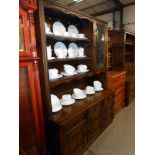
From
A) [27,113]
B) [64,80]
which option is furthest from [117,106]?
[27,113]

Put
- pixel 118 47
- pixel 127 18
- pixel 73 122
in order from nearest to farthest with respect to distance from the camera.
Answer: pixel 73 122, pixel 118 47, pixel 127 18

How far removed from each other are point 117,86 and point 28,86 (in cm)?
238

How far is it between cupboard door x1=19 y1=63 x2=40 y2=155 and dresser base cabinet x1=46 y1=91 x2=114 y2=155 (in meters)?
0.21

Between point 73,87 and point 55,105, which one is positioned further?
point 73,87

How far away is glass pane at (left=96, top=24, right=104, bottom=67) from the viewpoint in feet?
8.27

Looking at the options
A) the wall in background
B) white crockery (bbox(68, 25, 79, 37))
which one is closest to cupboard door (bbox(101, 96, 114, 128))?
white crockery (bbox(68, 25, 79, 37))

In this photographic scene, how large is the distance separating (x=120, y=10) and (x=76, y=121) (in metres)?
5.01

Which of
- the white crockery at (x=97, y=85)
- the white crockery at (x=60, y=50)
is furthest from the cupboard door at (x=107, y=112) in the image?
the white crockery at (x=60, y=50)

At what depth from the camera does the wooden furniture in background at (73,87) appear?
Answer: 5.41ft

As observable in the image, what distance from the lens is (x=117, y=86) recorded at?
3340 mm

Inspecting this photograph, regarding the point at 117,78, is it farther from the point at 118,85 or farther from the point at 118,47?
the point at 118,47

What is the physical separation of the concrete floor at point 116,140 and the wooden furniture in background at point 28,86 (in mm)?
955
